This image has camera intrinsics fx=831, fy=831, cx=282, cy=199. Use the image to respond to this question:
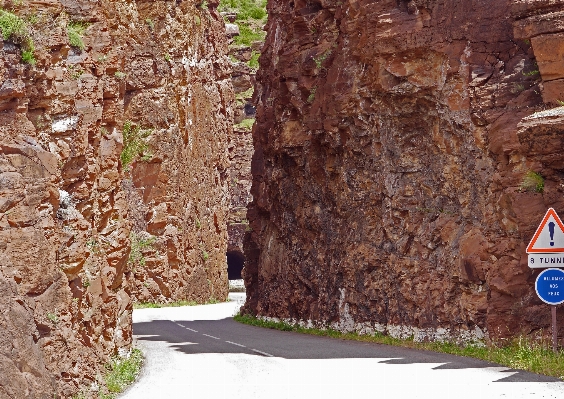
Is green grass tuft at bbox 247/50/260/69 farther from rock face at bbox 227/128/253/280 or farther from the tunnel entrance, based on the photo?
the tunnel entrance

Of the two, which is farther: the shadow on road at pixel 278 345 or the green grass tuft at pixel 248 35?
the green grass tuft at pixel 248 35

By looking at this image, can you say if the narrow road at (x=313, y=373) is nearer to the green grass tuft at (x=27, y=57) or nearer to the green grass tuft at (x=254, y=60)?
the green grass tuft at (x=27, y=57)

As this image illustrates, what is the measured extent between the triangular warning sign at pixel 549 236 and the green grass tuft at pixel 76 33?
8.36 metres

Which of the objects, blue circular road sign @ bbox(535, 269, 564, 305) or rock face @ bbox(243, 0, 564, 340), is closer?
blue circular road sign @ bbox(535, 269, 564, 305)

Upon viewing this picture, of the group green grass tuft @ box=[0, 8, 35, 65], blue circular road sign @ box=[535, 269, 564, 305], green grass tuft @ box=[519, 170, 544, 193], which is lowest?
blue circular road sign @ box=[535, 269, 564, 305]

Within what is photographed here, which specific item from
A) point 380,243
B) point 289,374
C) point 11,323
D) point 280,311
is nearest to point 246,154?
point 280,311

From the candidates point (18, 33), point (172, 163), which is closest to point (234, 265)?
point (172, 163)

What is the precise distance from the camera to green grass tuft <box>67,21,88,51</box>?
1442 centimetres

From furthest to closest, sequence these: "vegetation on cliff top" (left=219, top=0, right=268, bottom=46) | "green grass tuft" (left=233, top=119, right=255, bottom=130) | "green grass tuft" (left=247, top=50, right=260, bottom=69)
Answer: "vegetation on cliff top" (left=219, top=0, right=268, bottom=46) → "green grass tuft" (left=247, top=50, right=260, bottom=69) → "green grass tuft" (left=233, top=119, right=255, bottom=130)

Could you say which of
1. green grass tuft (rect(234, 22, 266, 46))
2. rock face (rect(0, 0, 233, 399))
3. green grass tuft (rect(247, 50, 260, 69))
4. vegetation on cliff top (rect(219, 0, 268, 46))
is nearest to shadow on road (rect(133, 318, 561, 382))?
rock face (rect(0, 0, 233, 399))

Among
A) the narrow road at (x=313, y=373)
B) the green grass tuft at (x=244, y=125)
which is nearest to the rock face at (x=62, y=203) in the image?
the narrow road at (x=313, y=373)

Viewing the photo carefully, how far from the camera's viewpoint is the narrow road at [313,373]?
11.6 metres

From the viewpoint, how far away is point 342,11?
2509 cm

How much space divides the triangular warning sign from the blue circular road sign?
1.86ft
